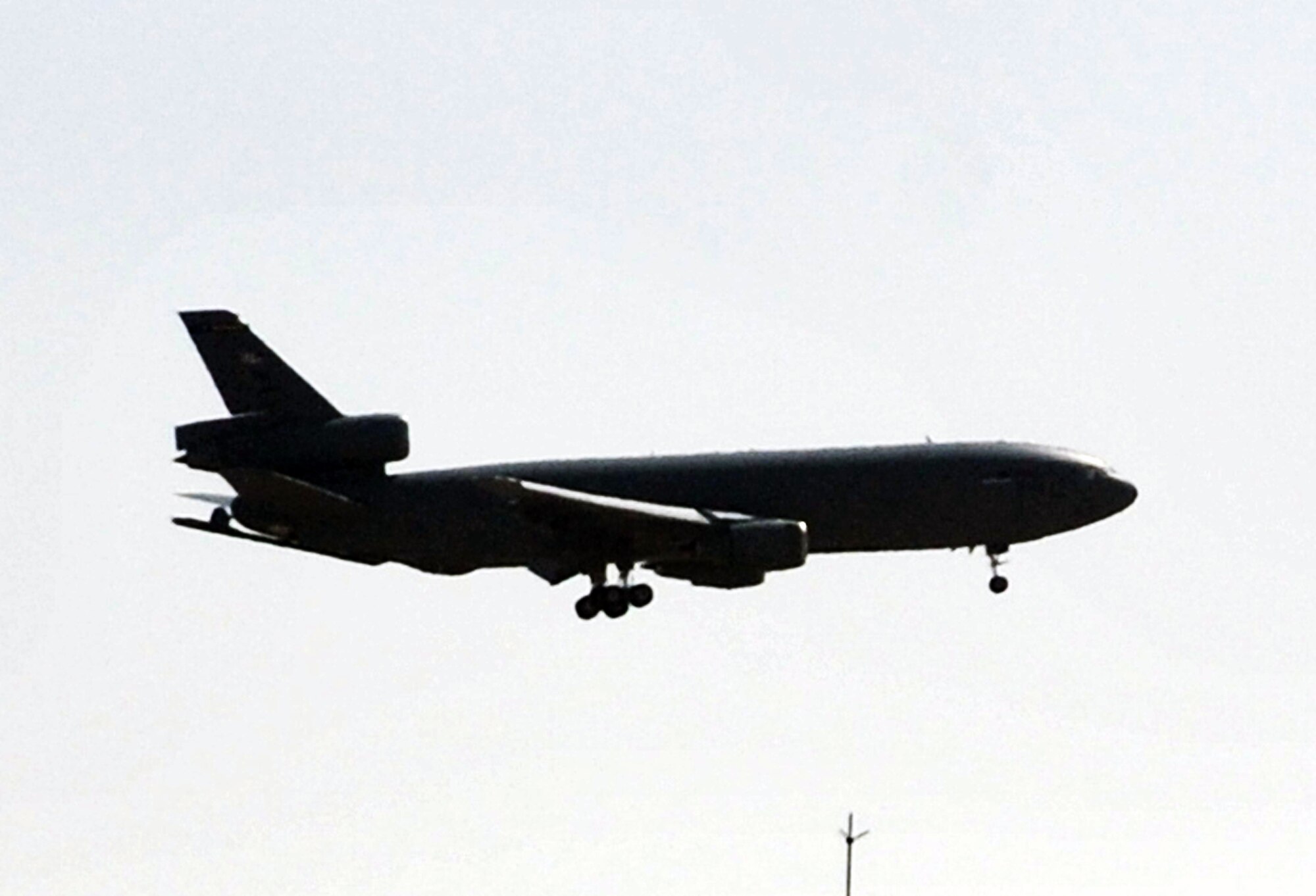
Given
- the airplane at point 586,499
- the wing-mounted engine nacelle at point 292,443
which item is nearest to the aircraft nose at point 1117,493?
the airplane at point 586,499

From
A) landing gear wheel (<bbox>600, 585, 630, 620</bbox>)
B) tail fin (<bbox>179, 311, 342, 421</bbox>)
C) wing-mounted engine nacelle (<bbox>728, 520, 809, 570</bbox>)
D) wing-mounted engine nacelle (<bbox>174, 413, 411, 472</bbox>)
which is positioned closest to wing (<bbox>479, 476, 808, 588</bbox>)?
wing-mounted engine nacelle (<bbox>728, 520, 809, 570</bbox>)

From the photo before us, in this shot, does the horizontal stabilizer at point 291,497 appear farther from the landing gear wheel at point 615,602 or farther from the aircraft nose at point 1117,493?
the aircraft nose at point 1117,493

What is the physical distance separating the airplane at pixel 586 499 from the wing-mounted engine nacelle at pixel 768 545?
0.04m

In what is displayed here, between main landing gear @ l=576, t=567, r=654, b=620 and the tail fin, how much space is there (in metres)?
9.20

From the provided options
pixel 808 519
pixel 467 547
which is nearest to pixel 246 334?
pixel 467 547

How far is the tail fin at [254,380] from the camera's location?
95.2m

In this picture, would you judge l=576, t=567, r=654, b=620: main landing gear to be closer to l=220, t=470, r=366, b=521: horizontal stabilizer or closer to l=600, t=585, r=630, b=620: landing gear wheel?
l=600, t=585, r=630, b=620: landing gear wheel

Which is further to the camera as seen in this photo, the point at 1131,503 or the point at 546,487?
the point at 1131,503

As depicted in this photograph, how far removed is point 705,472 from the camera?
96.4m

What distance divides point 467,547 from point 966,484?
48.7 feet

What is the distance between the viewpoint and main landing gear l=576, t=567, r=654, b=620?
9538cm

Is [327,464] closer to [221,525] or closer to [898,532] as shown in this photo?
[221,525]

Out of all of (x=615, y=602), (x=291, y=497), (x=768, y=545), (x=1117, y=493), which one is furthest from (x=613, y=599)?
(x=1117, y=493)

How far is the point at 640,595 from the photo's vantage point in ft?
313
